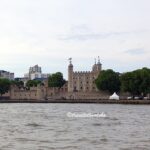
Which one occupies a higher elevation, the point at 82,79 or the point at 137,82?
the point at 82,79

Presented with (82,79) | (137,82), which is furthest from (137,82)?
(82,79)

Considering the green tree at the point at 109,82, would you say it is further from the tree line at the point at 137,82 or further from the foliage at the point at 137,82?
the foliage at the point at 137,82

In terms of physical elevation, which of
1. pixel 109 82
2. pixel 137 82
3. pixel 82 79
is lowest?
pixel 137 82

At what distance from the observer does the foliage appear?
480ft

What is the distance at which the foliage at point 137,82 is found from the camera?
480 ft

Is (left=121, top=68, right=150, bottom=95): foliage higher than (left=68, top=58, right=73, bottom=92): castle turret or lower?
lower

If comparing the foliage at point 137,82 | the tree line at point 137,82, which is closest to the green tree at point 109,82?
the tree line at point 137,82

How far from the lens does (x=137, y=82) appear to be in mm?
146750

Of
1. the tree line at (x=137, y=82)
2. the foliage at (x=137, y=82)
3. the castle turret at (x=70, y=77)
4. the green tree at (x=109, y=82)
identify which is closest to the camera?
the foliage at (x=137, y=82)

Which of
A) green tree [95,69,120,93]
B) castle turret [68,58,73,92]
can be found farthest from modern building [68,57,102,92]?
green tree [95,69,120,93]

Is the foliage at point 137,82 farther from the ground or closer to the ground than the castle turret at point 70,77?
closer to the ground

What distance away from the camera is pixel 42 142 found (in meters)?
36.9

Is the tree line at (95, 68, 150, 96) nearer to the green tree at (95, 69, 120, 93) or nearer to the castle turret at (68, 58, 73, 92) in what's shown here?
the green tree at (95, 69, 120, 93)

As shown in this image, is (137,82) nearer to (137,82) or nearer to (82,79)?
(137,82)
